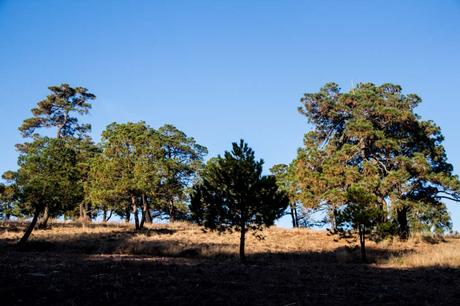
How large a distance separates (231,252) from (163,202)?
1259 centimetres

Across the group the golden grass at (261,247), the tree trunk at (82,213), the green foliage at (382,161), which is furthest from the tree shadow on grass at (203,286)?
the tree trunk at (82,213)

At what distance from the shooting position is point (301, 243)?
90.8 ft

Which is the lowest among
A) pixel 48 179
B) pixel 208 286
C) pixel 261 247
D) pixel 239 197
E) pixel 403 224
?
pixel 208 286

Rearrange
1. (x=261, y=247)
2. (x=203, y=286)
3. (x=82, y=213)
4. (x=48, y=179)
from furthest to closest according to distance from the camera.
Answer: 1. (x=82, y=213)
2. (x=261, y=247)
3. (x=48, y=179)
4. (x=203, y=286)

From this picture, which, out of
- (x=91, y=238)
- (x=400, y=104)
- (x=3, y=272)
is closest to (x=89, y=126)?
(x=91, y=238)

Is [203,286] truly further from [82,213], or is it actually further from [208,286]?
[82,213]

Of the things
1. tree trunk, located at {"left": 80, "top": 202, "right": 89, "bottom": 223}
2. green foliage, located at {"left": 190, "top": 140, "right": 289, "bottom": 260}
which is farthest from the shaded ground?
tree trunk, located at {"left": 80, "top": 202, "right": 89, "bottom": 223}

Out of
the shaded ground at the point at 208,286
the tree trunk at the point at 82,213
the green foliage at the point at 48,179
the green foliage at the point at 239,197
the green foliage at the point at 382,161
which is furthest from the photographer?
the tree trunk at the point at 82,213

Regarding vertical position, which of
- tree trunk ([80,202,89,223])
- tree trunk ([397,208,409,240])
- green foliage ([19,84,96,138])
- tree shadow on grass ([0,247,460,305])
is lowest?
tree shadow on grass ([0,247,460,305])

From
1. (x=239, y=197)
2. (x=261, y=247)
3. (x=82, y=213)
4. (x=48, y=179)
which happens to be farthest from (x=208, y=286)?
(x=82, y=213)

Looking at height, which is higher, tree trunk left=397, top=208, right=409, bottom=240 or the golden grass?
tree trunk left=397, top=208, right=409, bottom=240

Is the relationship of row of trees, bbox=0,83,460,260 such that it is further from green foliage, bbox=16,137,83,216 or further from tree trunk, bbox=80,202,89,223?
tree trunk, bbox=80,202,89,223

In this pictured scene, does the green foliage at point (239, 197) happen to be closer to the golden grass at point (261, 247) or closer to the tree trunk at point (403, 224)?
the golden grass at point (261, 247)

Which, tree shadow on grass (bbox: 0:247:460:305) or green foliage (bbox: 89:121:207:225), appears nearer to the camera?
tree shadow on grass (bbox: 0:247:460:305)
